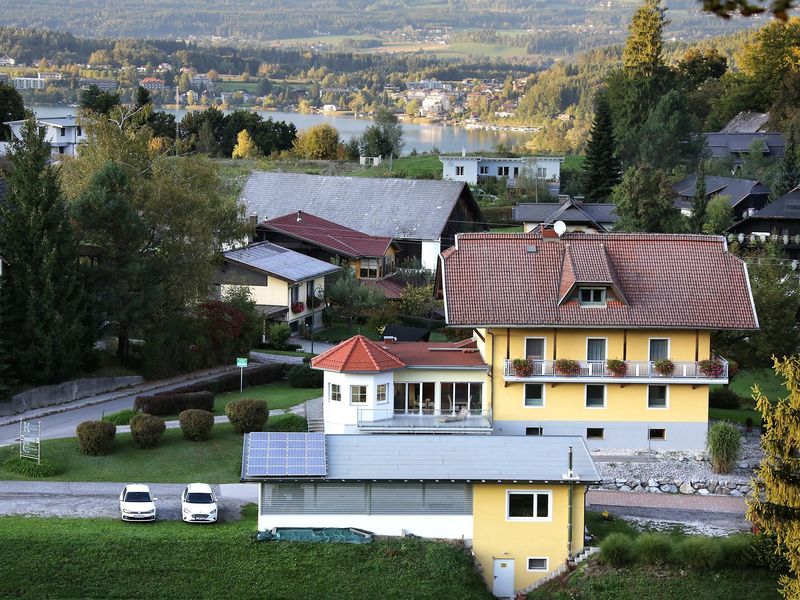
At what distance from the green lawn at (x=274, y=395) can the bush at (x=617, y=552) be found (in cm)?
1616

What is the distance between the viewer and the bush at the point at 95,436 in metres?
40.6

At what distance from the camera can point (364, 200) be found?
91.6 meters

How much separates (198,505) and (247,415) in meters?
7.57

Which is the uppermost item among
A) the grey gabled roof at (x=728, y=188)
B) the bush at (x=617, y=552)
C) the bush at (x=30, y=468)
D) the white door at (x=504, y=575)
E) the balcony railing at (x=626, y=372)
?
the balcony railing at (x=626, y=372)

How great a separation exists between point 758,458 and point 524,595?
39.9 ft

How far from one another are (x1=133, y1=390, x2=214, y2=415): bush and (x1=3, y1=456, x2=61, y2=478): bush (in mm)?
6359

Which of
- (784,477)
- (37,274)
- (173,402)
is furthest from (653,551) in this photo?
(37,274)

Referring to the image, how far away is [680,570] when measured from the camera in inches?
1326

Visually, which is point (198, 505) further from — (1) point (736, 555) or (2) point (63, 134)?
(2) point (63, 134)

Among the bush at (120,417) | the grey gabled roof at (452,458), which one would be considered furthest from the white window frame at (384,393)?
the bush at (120,417)

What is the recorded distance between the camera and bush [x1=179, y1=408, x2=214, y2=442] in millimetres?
41906

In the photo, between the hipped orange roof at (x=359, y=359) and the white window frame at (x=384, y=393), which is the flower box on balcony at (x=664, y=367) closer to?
the hipped orange roof at (x=359, y=359)

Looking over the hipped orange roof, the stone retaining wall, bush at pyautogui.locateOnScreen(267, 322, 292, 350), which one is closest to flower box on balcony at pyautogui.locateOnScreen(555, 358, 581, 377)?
the stone retaining wall

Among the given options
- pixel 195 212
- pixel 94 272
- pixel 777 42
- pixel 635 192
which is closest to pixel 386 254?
pixel 635 192
